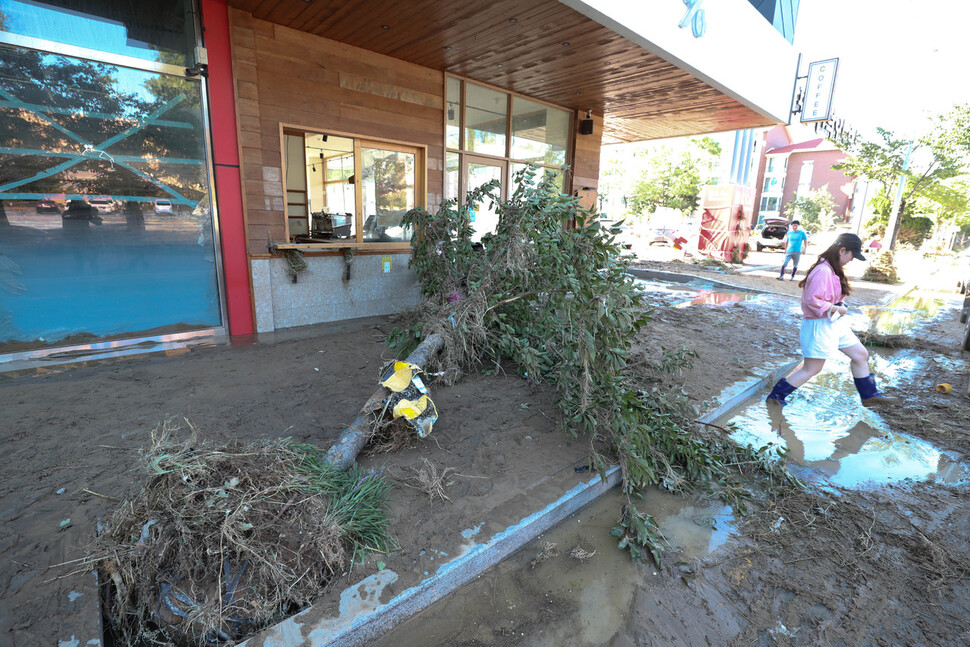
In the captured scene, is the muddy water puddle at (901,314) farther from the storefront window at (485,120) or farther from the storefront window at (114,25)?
the storefront window at (114,25)

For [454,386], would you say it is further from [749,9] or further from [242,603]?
[749,9]

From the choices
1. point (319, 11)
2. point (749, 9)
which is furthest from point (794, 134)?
point (319, 11)

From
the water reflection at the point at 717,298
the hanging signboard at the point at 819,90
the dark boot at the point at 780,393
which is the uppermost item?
the hanging signboard at the point at 819,90

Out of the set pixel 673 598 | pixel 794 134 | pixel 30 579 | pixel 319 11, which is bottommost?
pixel 673 598

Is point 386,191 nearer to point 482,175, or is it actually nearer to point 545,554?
point 482,175

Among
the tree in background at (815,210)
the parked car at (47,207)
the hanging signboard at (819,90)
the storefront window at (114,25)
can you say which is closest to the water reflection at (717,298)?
the hanging signboard at (819,90)

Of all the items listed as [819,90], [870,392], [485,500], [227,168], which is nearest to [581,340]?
[485,500]

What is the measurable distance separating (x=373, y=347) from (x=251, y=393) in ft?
5.70

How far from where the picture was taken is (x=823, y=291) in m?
4.29

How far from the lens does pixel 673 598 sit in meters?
2.46

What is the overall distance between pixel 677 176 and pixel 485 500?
105ft

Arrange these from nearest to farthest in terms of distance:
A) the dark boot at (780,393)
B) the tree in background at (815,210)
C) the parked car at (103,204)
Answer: the dark boot at (780,393), the parked car at (103,204), the tree in background at (815,210)

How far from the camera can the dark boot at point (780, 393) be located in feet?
15.8

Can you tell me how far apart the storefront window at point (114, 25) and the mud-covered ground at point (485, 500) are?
349 cm
